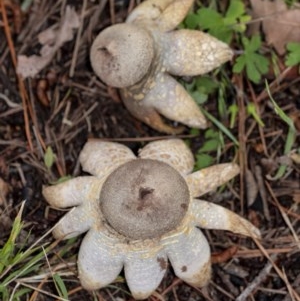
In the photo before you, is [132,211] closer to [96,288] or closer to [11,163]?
[96,288]

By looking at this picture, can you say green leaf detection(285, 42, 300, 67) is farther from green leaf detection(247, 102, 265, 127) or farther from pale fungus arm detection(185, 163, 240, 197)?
pale fungus arm detection(185, 163, 240, 197)

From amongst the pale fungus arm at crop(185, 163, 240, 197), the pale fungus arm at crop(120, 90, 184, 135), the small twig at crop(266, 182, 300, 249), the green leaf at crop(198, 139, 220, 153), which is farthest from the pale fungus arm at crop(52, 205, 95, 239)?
the small twig at crop(266, 182, 300, 249)

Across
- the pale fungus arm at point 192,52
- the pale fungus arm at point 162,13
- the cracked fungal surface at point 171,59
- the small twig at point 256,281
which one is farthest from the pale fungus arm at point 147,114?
the small twig at point 256,281

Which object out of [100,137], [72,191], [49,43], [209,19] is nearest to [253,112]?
[209,19]

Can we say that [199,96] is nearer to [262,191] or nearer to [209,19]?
[209,19]

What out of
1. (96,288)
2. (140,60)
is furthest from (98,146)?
(96,288)

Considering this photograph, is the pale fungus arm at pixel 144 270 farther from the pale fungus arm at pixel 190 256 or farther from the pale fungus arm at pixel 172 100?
the pale fungus arm at pixel 172 100
